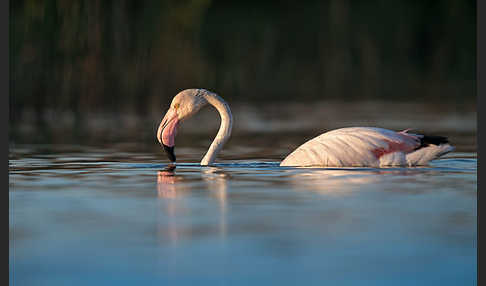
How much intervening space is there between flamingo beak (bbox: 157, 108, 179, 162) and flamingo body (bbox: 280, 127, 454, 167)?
1134 mm

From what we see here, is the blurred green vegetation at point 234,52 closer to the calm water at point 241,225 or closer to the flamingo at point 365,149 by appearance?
the calm water at point 241,225

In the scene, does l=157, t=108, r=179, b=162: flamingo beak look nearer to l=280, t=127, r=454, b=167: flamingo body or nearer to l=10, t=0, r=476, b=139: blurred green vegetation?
l=280, t=127, r=454, b=167: flamingo body

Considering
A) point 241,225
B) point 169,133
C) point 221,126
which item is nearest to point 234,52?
point 221,126

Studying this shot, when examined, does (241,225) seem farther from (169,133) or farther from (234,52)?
(234,52)

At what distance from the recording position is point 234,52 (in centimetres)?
2088

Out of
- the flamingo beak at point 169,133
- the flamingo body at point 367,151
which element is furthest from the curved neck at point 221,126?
the flamingo body at point 367,151

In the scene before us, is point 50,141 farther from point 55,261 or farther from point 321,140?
point 55,261

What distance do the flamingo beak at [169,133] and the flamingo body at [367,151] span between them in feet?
3.72

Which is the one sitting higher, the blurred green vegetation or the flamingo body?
the blurred green vegetation

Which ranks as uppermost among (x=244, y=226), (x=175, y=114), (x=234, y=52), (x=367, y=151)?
(x=234, y=52)

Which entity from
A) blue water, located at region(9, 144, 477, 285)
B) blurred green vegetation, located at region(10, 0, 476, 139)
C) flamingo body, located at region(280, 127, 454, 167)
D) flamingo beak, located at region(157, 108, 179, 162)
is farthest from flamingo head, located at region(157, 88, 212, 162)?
blurred green vegetation, located at region(10, 0, 476, 139)

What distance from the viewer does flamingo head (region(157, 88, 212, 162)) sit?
8523 millimetres

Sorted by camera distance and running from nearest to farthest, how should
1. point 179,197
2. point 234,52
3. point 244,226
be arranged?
point 244,226 < point 179,197 < point 234,52

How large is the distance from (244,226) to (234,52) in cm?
1580
